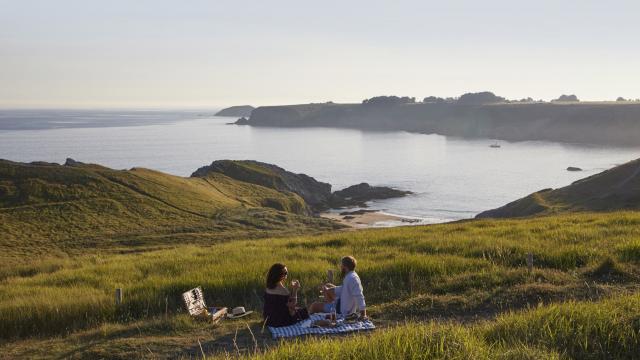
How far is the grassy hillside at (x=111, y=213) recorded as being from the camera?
140 ft

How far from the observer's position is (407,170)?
118312 millimetres

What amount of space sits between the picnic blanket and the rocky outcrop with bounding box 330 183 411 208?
6726 centimetres

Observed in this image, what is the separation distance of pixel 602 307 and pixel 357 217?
5868 cm

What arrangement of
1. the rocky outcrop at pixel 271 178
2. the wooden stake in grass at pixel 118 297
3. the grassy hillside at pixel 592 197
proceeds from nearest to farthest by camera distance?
the wooden stake in grass at pixel 118 297 < the grassy hillside at pixel 592 197 < the rocky outcrop at pixel 271 178

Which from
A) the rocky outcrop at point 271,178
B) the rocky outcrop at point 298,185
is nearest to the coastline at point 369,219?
the rocky outcrop at point 298,185

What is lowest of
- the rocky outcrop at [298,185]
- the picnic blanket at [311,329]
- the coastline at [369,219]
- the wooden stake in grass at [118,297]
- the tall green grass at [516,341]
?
Answer: the coastline at [369,219]

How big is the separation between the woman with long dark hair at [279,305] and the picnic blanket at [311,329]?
5.3 inches

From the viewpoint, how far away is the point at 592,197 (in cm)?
5388

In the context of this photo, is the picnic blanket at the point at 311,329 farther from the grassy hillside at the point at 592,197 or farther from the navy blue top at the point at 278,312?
the grassy hillside at the point at 592,197

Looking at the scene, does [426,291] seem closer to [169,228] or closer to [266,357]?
[266,357]

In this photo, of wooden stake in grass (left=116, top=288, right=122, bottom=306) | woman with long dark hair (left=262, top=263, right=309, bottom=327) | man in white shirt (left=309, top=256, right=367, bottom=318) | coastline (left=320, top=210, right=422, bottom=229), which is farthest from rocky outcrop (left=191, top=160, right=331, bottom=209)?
woman with long dark hair (left=262, top=263, right=309, bottom=327)

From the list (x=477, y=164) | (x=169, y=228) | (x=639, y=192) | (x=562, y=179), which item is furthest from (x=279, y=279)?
(x=477, y=164)

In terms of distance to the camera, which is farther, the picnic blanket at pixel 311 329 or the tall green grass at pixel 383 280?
the tall green grass at pixel 383 280

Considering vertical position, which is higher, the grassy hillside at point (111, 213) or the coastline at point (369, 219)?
the grassy hillside at point (111, 213)
